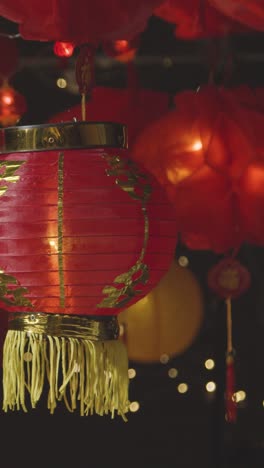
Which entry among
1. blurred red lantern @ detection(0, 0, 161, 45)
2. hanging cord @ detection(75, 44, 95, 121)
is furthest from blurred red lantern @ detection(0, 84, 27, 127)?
blurred red lantern @ detection(0, 0, 161, 45)

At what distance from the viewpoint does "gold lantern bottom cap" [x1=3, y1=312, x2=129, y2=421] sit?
1.60 metres

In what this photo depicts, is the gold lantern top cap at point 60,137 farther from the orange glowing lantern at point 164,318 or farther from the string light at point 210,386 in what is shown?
the string light at point 210,386

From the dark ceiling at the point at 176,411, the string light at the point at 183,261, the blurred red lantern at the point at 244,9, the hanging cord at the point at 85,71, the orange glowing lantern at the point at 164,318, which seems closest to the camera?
the blurred red lantern at the point at 244,9

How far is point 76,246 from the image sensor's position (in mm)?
1527

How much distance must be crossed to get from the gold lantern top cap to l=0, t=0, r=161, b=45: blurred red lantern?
120 millimetres

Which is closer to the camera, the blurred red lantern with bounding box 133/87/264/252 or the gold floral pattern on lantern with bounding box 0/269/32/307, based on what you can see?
the gold floral pattern on lantern with bounding box 0/269/32/307

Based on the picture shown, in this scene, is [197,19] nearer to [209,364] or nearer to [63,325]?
[63,325]

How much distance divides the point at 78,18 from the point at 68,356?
1.54 feet

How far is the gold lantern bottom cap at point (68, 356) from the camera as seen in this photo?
5.24 ft

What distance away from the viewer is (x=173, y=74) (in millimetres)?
3307

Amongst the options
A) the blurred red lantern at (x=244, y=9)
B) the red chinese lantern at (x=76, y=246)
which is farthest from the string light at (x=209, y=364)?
the blurred red lantern at (x=244, y=9)

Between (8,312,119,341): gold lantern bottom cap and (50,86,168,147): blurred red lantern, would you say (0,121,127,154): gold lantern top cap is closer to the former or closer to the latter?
(8,312,119,341): gold lantern bottom cap

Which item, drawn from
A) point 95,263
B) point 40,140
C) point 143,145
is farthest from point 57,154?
point 143,145

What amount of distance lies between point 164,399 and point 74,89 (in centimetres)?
102
